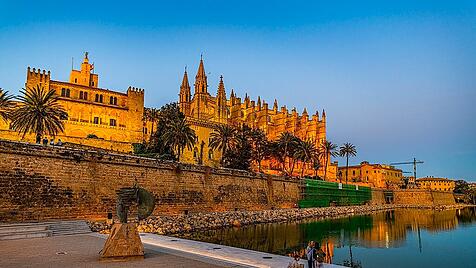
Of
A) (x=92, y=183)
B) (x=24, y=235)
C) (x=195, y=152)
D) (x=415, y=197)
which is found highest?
(x=195, y=152)

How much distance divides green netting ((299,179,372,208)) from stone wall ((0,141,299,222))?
18775 millimetres

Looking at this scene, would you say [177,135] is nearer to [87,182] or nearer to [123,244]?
[87,182]

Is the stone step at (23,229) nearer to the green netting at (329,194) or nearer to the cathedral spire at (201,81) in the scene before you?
the green netting at (329,194)

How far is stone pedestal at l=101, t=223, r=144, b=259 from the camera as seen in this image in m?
12.4

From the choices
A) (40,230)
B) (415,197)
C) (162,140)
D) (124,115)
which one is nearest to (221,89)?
(124,115)

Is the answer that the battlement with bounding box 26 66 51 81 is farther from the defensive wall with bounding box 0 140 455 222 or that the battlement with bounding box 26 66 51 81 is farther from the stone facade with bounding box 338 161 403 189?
the stone facade with bounding box 338 161 403 189

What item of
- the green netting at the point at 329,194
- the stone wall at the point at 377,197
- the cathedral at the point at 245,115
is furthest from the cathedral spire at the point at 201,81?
the stone wall at the point at 377,197

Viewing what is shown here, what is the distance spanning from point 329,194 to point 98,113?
134 feet

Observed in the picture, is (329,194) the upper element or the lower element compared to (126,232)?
lower

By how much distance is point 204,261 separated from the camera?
1239cm

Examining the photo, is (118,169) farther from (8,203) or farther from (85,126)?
(85,126)

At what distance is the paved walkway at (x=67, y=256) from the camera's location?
1150 cm

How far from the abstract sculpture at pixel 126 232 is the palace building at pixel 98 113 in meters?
42.2

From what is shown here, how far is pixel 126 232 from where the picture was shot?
504 inches
